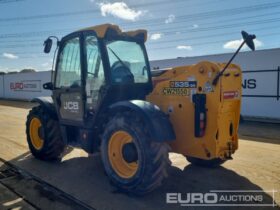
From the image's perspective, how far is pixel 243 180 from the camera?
489 cm

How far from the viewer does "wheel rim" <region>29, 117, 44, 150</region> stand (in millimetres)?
6363

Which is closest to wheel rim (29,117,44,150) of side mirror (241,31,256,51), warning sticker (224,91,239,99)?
warning sticker (224,91,239,99)

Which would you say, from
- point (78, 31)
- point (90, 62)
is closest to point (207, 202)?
point (90, 62)

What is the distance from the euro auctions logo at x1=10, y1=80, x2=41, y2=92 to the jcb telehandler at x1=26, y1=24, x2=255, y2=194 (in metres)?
20.4

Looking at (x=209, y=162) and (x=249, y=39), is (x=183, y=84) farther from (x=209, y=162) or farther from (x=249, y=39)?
(x=209, y=162)

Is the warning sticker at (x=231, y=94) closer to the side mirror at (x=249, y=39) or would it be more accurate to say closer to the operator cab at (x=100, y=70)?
the side mirror at (x=249, y=39)

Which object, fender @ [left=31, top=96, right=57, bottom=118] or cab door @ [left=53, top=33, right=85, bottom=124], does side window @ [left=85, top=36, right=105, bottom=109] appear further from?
fender @ [left=31, top=96, right=57, bottom=118]

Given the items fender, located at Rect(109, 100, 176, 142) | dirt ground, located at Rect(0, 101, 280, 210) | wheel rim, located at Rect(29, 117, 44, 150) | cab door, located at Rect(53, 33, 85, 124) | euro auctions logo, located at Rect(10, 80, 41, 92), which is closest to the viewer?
fender, located at Rect(109, 100, 176, 142)

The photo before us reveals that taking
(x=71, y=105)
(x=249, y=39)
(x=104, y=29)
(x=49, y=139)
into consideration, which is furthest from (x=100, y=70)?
(x=249, y=39)

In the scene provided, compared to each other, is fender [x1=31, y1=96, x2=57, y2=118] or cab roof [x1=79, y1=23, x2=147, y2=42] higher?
cab roof [x1=79, y1=23, x2=147, y2=42]

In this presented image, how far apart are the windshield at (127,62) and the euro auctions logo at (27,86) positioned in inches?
836

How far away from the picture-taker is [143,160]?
400 centimetres

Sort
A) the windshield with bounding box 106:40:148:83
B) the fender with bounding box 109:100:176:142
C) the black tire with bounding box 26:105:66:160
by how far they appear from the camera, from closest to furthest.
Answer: the fender with bounding box 109:100:176:142, the windshield with bounding box 106:40:148:83, the black tire with bounding box 26:105:66:160

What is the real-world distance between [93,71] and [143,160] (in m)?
1.92
